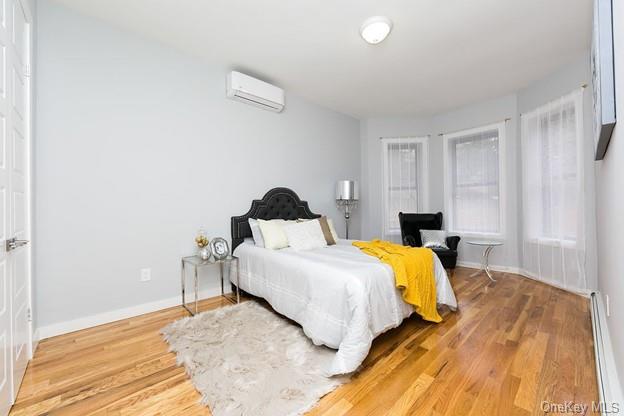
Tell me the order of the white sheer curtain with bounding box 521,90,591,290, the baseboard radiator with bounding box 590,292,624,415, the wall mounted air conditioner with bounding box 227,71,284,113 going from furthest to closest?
the wall mounted air conditioner with bounding box 227,71,284,113 < the white sheer curtain with bounding box 521,90,591,290 < the baseboard radiator with bounding box 590,292,624,415

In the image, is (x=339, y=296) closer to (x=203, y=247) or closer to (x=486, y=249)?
(x=203, y=247)

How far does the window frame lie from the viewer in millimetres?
3877

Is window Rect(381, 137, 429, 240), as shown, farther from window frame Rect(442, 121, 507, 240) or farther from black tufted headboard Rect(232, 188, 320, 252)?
black tufted headboard Rect(232, 188, 320, 252)

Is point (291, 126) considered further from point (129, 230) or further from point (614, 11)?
point (614, 11)

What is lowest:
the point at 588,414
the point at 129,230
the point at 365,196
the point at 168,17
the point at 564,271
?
the point at 588,414

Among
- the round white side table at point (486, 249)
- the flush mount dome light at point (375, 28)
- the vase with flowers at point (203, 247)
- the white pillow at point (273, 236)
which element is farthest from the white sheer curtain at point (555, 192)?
the vase with flowers at point (203, 247)

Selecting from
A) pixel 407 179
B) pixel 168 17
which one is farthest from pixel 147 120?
pixel 407 179

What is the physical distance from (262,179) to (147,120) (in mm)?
1397

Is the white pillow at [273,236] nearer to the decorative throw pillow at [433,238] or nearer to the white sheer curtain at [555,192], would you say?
the decorative throw pillow at [433,238]

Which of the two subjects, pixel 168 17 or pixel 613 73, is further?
pixel 168 17

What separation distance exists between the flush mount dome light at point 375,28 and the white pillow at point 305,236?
194cm

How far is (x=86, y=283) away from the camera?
222 cm

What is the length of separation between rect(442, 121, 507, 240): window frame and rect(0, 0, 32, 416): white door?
4910 millimetres

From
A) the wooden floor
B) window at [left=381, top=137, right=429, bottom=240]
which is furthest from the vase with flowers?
window at [left=381, top=137, right=429, bottom=240]
